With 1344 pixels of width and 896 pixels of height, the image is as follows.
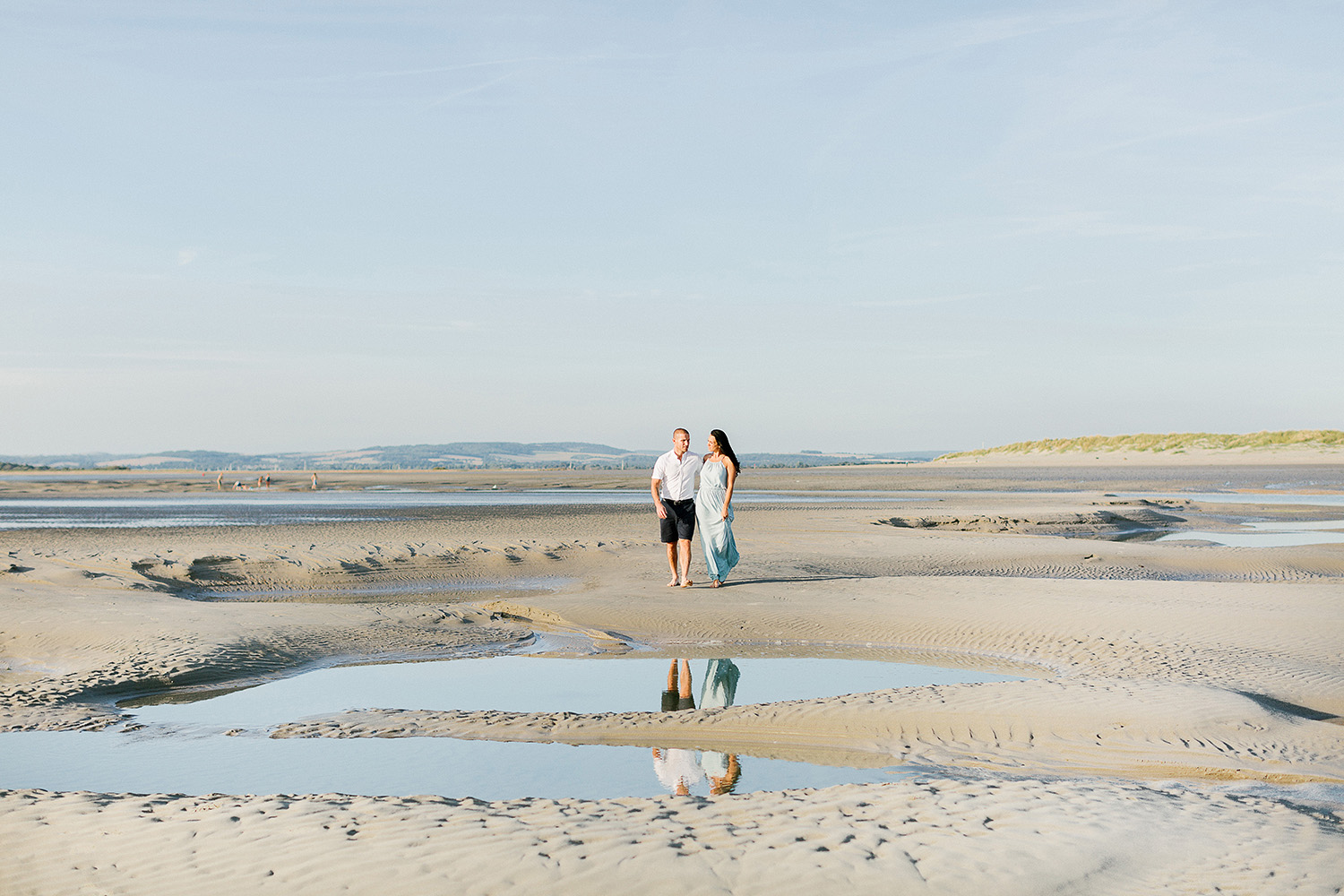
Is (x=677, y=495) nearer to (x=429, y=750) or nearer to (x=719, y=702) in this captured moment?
(x=719, y=702)

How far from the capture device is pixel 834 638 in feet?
34.1

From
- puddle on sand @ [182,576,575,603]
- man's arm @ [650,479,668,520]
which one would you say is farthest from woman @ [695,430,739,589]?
puddle on sand @ [182,576,575,603]

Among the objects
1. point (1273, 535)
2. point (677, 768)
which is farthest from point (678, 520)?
point (1273, 535)

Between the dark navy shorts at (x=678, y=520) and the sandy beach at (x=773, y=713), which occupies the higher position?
the dark navy shorts at (x=678, y=520)

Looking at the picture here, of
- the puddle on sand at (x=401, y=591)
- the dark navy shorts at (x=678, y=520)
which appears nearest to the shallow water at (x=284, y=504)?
the puddle on sand at (x=401, y=591)

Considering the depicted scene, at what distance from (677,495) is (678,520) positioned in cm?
37

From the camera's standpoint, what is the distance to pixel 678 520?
1265cm

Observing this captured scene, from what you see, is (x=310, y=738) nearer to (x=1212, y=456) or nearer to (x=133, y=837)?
(x=133, y=837)

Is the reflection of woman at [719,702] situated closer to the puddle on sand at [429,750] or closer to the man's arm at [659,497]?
the puddle on sand at [429,750]

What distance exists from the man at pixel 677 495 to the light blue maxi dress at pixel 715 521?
18 cm

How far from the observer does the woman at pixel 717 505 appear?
12391 mm

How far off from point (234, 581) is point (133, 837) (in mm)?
11326

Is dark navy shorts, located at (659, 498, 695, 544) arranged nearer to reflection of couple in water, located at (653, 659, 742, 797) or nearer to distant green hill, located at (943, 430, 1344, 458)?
reflection of couple in water, located at (653, 659, 742, 797)

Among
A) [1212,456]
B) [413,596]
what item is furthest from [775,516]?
[1212,456]
